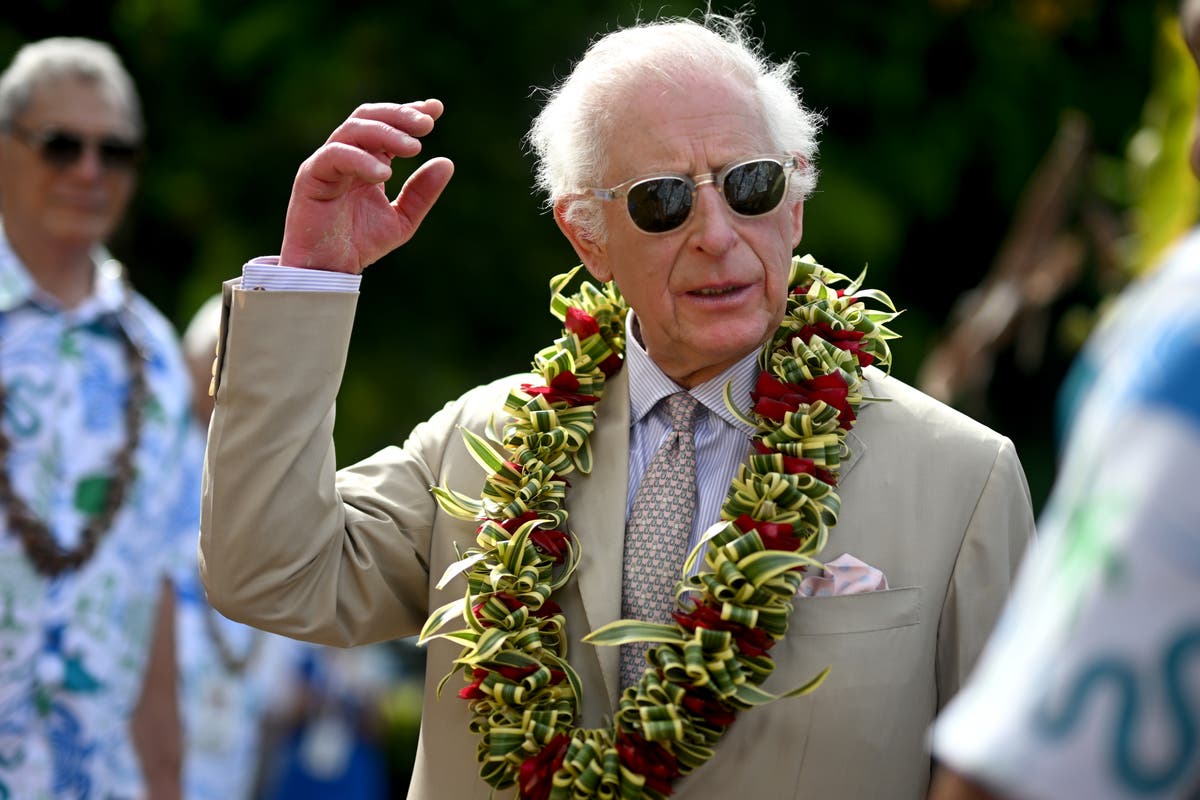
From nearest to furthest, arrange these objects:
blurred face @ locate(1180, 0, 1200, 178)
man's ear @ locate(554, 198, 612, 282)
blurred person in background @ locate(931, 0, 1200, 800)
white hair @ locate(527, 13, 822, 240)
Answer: blurred person in background @ locate(931, 0, 1200, 800) → blurred face @ locate(1180, 0, 1200, 178) → white hair @ locate(527, 13, 822, 240) → man's ear @ locate(554, 198, 612, 282)

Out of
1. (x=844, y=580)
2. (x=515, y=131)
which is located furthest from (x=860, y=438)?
(x=515, y=131)

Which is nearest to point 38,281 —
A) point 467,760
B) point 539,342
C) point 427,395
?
point 467,760

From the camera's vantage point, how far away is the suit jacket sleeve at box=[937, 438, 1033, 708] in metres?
2.79

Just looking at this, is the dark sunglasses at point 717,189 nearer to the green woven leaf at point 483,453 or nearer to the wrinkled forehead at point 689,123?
the wrinkled forehead at point 689,123

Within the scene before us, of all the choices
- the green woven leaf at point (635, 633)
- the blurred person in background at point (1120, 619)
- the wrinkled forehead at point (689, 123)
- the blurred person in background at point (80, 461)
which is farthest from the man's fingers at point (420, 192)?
the blurred person in background at point (80, 461)

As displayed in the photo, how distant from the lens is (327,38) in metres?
8.44

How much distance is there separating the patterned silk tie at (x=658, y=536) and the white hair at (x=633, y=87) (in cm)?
51

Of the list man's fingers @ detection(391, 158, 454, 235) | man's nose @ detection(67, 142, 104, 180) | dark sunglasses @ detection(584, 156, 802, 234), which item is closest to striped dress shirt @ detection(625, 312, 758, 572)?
dark sunglasses @ detection(584, 156, 802, 234)

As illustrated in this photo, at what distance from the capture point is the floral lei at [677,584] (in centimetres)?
276

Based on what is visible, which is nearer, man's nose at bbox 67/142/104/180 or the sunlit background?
man's nose at bbox 67/142/104/180

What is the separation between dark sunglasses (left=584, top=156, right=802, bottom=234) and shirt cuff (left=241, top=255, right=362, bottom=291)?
586 mm

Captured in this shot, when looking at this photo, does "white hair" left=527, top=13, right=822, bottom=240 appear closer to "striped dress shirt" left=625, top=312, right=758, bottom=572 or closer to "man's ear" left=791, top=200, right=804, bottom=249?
"man's ear" left=791, top=200, right=804, bottom=249

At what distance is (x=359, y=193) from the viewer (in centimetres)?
303

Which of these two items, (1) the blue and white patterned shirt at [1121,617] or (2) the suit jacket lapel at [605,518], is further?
(2) the suit jacket lapel at [605,518]
